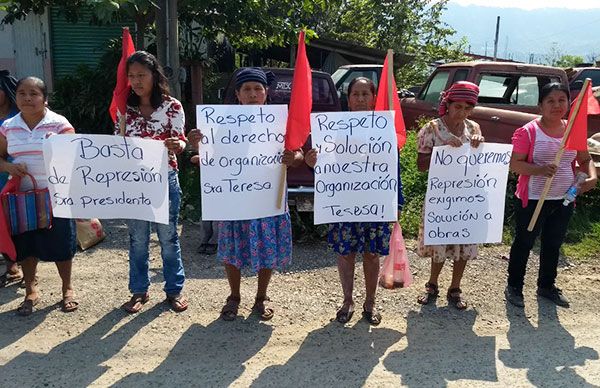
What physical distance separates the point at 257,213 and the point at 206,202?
1.11 ft

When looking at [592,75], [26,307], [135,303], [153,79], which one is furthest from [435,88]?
[26,307]

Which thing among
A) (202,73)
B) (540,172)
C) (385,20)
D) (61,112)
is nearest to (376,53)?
(385,20)

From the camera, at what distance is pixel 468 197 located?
3.83 m

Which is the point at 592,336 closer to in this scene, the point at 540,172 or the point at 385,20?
the point at 540,172

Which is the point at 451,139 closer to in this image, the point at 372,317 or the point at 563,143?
the point at 563,143

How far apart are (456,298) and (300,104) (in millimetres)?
1943

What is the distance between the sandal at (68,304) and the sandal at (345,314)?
1.90 m

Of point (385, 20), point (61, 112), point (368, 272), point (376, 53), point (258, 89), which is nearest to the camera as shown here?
point (258, 89)

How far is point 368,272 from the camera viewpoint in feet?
12.1

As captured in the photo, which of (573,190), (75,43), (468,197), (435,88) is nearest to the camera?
(468,197)

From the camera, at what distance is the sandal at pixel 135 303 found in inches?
151

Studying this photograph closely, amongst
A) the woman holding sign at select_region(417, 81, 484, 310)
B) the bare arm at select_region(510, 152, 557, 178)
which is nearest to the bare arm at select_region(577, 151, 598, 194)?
A: the bare arm at select_region(510, 152, 557, 178)

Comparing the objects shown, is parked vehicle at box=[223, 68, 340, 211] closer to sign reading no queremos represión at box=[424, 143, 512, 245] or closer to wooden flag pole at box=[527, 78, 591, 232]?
sign reading no queremos represión at box=[424, 143, 512, 245]

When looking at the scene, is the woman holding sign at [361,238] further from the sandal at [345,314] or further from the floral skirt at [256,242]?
the floral skirt at [256,242]
